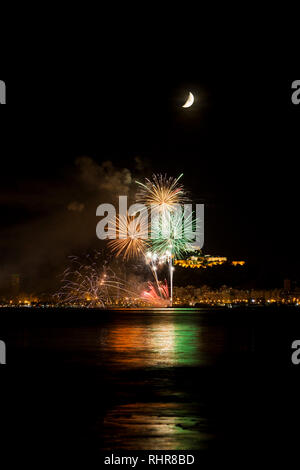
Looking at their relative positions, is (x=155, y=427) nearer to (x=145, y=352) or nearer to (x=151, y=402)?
(x=151, y=402)

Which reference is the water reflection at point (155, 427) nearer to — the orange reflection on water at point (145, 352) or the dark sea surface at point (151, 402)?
the dark sea surface at point (151, 402)

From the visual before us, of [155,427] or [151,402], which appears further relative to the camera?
[151,402]

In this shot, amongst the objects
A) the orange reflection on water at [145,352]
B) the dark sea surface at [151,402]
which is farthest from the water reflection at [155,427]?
the orange reflection on water at [145,352]

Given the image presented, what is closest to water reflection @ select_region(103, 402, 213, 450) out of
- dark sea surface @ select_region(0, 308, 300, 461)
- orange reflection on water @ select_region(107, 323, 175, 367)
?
dark sea surface @ select_region(0, 308, 300, 461)

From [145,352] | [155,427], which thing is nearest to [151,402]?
[155,427]

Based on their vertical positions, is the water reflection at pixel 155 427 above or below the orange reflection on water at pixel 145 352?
above
